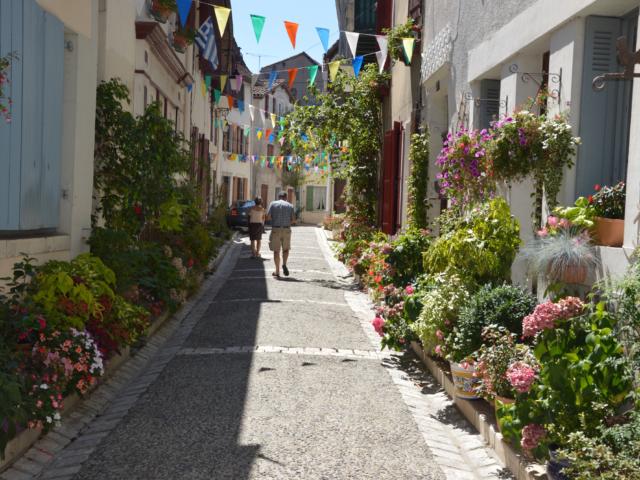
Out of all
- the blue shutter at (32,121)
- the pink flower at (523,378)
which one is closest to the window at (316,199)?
the blue shutter at (32,121)

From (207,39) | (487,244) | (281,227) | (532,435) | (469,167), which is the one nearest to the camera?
(532,435)

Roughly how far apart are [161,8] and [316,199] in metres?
38.6

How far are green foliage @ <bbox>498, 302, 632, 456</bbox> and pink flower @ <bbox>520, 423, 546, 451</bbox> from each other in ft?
0.11

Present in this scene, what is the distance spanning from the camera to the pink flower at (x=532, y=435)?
390 cm

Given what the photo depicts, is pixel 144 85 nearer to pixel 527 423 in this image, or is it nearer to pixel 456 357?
pixel 456 357

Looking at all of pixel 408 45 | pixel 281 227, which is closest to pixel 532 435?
pixel 408 45

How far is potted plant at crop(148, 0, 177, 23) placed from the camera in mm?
11375

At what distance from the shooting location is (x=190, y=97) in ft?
57.9

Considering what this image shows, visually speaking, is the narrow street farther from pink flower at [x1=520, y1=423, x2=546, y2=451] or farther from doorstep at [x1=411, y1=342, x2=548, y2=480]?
pink flower at [x1=520, y1=423, x2=546, y2=451]

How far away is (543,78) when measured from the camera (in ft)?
21.1

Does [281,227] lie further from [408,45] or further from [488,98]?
[488,98]

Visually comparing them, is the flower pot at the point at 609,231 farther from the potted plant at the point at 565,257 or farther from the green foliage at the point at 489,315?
the green foliage at the point at 489,315

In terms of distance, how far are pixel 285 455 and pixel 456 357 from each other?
5.62ft

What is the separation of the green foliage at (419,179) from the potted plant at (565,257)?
18.6 ft
